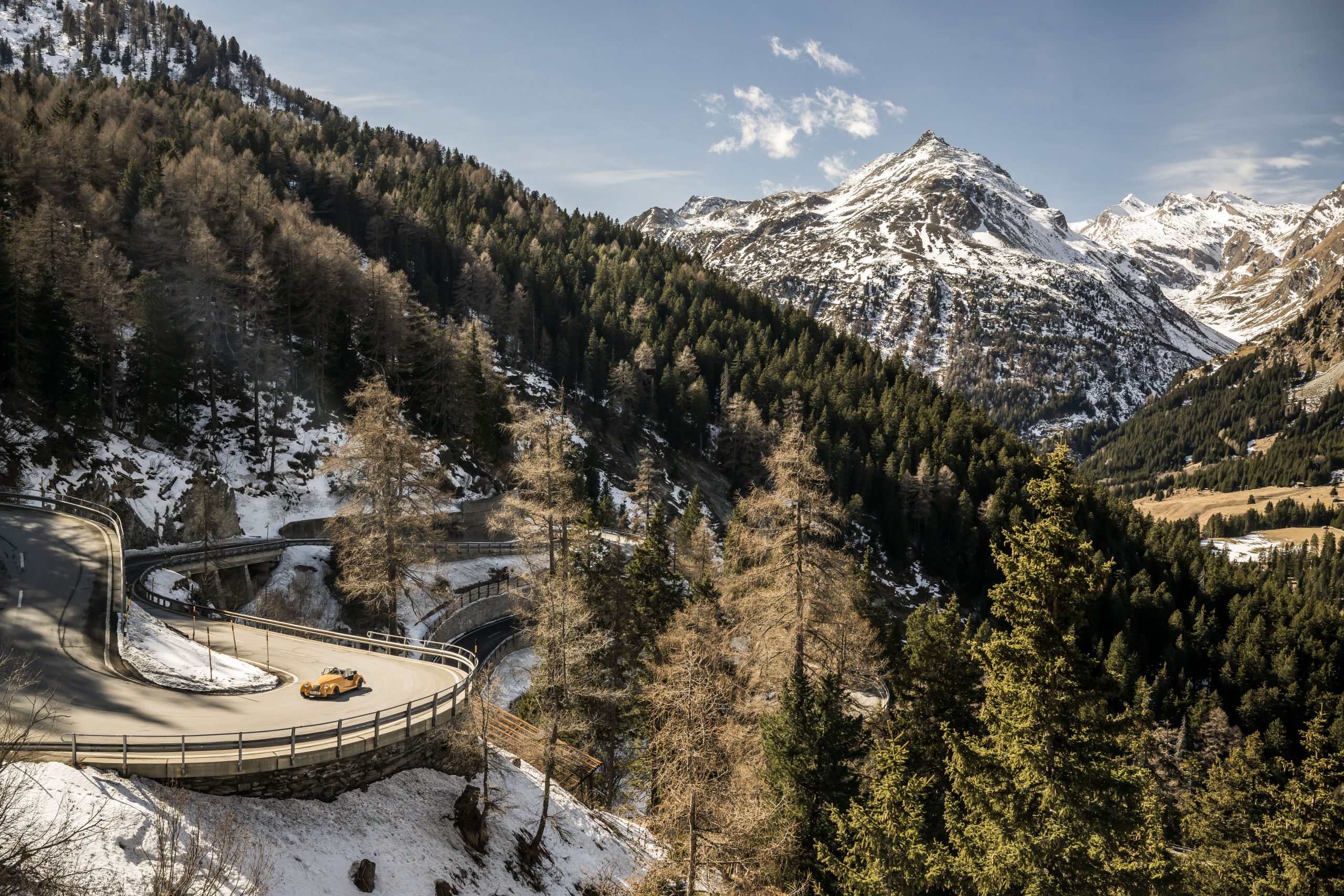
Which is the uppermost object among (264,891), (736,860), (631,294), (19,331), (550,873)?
(631,294)

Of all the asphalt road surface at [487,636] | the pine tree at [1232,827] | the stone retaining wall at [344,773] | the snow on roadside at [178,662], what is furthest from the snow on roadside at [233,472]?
the pine tree at [1232,827]

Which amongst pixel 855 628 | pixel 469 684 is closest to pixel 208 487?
pixel 469 684

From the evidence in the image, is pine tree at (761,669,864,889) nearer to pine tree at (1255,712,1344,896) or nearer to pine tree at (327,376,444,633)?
pine tree at (1255,712,1344,896)

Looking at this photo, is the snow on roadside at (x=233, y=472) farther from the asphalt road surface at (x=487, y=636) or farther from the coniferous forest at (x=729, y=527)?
the asphalt road surface at (x=487, y=636)

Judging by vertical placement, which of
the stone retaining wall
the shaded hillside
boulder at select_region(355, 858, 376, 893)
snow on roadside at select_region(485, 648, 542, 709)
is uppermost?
the shaded hillside

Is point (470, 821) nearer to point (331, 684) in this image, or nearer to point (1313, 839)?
point (331, 684)

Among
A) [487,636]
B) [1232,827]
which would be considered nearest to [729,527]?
[487,636]

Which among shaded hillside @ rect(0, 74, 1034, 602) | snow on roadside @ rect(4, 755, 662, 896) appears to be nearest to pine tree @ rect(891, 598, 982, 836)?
snow on roadside @ rect(4, 755, 662, 896)

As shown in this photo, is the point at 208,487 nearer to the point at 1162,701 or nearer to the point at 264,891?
the point at 264,891
